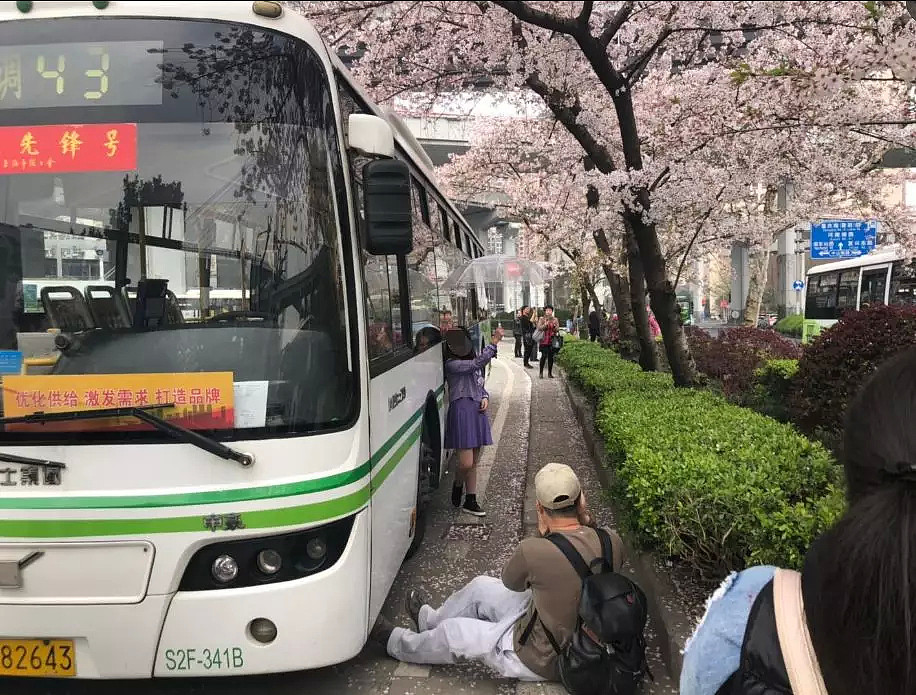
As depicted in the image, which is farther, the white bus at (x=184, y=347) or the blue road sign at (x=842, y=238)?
the blue road sign at (x=842, y=238)

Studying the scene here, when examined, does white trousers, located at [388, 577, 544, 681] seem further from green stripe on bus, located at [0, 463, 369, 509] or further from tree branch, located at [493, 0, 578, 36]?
tree branch, located at [493, 0, 578, 36]

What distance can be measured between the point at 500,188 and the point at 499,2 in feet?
45.3

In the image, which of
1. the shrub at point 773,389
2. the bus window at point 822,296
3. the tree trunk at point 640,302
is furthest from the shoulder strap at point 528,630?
the bus window at point 822,296

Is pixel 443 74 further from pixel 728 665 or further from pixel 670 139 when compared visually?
pixel 728 665

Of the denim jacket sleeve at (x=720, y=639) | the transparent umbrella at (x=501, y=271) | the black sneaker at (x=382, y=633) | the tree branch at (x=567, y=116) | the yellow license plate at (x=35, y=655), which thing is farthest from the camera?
the transparent umbrella at (x=501, y=271)

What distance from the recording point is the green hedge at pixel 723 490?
10.6 ft

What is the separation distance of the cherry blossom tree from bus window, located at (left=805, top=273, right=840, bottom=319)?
1222 centimetres

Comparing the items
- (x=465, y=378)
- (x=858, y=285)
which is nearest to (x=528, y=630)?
(x=465, y=378)

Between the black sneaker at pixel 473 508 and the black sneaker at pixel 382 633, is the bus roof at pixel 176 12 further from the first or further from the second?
the black sneaker at pixel 473 508

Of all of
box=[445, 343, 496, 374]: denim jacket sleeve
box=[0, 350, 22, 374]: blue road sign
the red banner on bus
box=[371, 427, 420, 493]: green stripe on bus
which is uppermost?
the red banner on bus

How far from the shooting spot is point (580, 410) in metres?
10.2

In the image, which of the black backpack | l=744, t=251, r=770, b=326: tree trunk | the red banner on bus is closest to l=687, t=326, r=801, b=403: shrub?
l=744, t=251, r=770, b=326: tree trunk

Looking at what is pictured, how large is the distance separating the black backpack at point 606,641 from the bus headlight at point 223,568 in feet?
4.95

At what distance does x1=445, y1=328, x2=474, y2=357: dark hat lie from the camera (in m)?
Answer: 6.46
